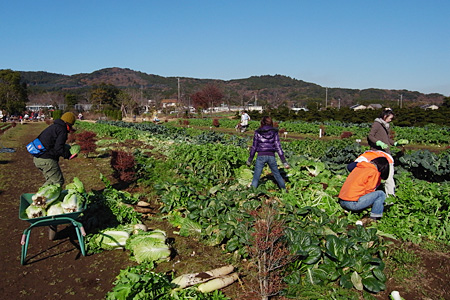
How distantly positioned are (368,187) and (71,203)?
444 centimetres

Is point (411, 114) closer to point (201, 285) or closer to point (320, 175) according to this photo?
point (320, 175)

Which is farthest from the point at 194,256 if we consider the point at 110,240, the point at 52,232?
the point at 52,232

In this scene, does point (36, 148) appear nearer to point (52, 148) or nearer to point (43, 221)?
point (52, 148)

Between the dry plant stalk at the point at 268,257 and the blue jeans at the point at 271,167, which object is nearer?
the dry plant stalk at the point at 268,257

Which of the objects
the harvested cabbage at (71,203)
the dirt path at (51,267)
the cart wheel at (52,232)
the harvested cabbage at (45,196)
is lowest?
the dirt path at (51,267)

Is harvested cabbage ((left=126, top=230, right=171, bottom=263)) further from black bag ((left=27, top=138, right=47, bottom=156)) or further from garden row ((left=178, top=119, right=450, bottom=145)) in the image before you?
garden row ((left=178, top=119, right=450, bottom=145))

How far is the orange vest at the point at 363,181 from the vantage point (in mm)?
5246

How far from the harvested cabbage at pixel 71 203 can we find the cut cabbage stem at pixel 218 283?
2.05m

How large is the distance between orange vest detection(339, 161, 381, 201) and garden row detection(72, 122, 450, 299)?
1.42 feet

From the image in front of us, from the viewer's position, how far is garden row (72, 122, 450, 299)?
12.0 ft

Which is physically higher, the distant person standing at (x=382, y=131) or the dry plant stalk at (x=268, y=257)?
the distant person standing at (x=382, y=131)

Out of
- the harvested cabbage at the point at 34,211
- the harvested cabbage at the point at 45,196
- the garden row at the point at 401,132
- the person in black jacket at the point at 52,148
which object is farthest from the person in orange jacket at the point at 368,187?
the garden row at the point at 401,132

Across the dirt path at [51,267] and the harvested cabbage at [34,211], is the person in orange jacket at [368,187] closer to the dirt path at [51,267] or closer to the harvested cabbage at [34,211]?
the dirt path at [51,267]

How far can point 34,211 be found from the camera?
4.27 metres
